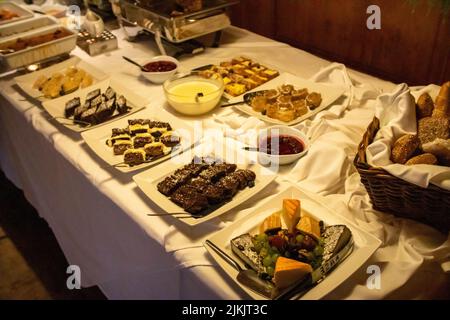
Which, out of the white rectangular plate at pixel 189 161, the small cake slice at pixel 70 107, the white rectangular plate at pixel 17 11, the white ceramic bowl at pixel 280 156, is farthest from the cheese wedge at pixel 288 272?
the white rectangular plate at pixel 17 11

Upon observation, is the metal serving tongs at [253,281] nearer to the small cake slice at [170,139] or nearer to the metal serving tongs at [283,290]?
the metal serving tongs at [283,290]

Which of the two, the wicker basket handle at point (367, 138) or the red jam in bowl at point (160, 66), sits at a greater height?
the wicker basket handle at point (367, 138)

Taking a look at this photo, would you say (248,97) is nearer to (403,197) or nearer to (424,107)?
(424,107)

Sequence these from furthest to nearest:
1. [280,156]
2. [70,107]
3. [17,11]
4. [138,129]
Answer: [17,11], [70,107], [138,129], [280,156]

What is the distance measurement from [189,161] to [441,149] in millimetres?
605

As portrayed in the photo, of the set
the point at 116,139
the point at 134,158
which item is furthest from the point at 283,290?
the point at 116,139

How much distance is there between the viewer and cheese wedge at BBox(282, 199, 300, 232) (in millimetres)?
916

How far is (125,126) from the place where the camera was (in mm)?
1317

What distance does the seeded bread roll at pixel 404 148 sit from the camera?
0.92 metres

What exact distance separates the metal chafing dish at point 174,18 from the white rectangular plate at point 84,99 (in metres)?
0.30

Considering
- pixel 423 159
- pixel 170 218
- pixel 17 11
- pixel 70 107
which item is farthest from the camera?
pixel 17 11

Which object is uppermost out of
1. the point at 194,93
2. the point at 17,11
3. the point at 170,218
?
the point at 17,11

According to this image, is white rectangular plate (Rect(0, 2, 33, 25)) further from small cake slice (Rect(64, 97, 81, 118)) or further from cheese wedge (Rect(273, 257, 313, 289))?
cheese wedge (Rect(273, 257, 313, 289))
